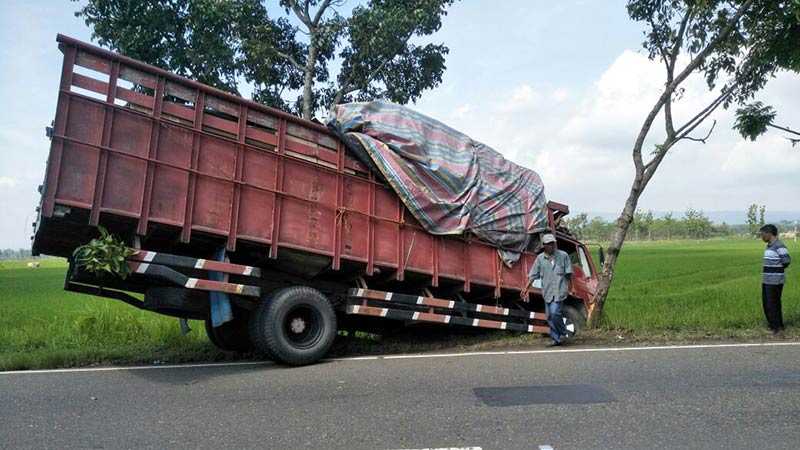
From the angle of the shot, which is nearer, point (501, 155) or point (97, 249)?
point (97, 249)

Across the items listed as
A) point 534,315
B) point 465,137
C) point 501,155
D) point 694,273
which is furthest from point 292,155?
point 694,273

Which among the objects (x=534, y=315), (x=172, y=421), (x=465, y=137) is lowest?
(x=172, y=421)

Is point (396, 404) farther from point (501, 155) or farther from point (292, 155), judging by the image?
point (501, 155)

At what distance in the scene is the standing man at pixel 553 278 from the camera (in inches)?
293

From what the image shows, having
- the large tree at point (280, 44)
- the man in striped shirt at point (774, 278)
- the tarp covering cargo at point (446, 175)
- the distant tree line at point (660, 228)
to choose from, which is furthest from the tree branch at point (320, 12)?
the distant tree line at point (660, 228)

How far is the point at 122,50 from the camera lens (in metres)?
9.57

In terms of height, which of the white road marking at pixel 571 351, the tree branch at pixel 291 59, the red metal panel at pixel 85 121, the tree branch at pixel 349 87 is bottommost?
the white road marking at pixel 571 351

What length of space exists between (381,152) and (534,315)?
3.82 meters

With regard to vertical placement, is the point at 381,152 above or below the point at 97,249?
above

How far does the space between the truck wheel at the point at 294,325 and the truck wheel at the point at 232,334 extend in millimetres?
882

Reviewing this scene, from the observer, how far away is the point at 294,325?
6.30m

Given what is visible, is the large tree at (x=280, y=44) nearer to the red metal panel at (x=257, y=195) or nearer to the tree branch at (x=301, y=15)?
the tree branch at (x=301, y=15)

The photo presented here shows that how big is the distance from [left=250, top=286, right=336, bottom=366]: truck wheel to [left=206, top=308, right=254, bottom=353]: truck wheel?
882 mm

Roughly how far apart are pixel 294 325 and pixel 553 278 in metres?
3.58
